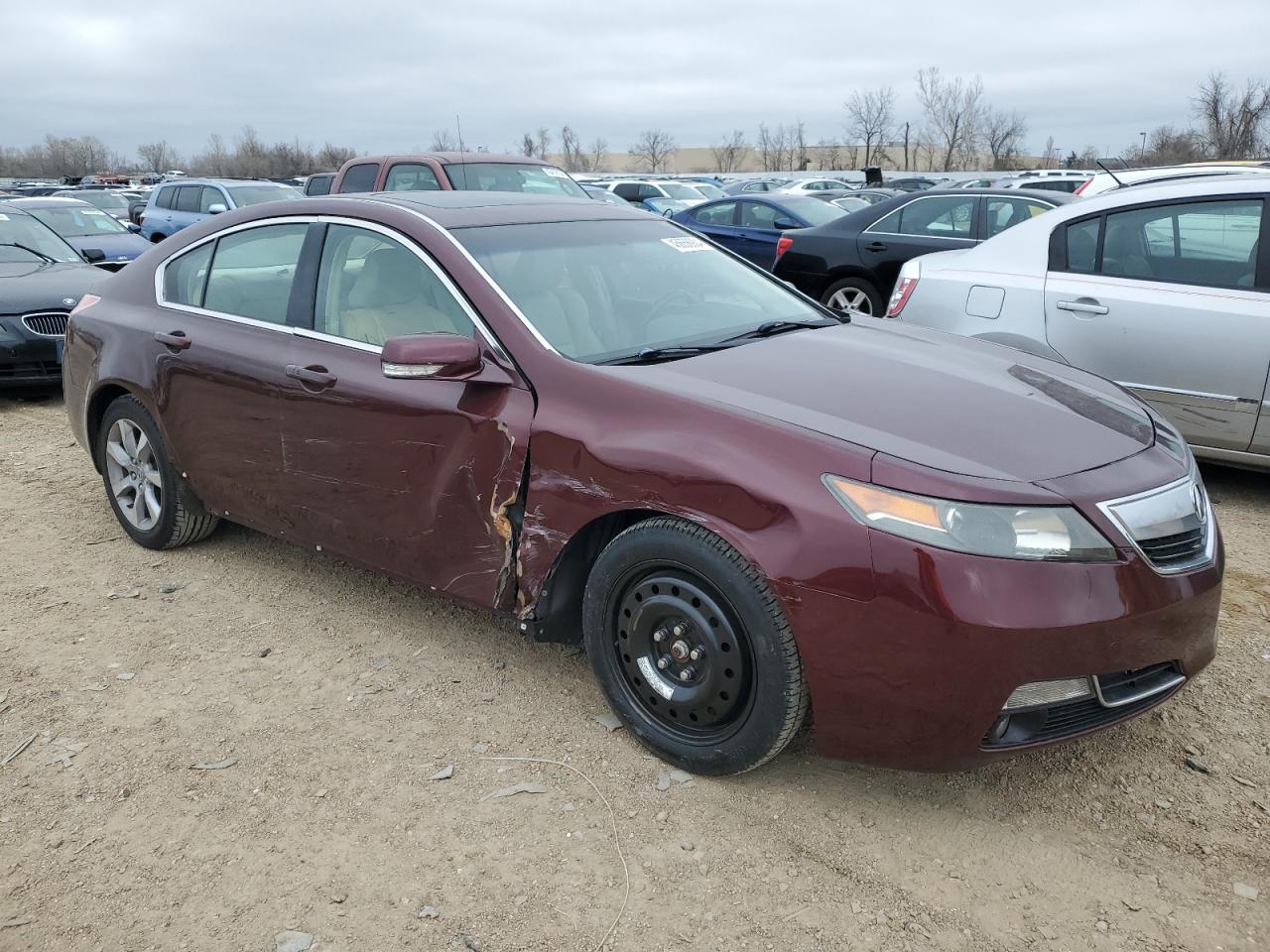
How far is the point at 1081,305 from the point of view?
5441 millimetres

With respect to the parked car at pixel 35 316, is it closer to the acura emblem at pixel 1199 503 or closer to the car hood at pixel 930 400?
the car hood at pixel 930 400

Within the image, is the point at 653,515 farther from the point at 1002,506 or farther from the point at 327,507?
the point at 327,507

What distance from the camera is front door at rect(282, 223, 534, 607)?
3283 millimetres

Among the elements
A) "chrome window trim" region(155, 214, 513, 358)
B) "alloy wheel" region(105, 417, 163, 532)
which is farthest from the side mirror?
"alloy wheel" region(105, 417, 163, 532)

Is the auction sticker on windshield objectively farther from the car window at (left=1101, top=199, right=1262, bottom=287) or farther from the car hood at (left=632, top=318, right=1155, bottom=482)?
the car window at (left=1101, top=199, right=1262, bottom=287)

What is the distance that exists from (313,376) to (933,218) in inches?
277

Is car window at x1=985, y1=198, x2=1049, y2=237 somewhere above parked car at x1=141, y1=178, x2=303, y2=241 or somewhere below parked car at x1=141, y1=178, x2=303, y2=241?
below

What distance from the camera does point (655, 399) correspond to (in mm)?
2988

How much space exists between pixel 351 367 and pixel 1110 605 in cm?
251

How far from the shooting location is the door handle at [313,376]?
12.0 feet

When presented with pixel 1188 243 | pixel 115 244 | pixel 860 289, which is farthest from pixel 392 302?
pixel 115 244

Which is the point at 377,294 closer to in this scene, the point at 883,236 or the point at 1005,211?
the point at 883,236

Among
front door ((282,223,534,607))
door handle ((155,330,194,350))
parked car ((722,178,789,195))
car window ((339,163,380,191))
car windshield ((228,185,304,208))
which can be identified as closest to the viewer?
front door ((282,223,534,607))

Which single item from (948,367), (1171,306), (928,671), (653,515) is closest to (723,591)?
(653,515)
